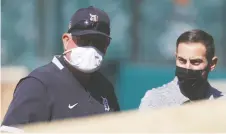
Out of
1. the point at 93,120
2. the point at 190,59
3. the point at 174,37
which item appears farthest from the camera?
the point at 174,37

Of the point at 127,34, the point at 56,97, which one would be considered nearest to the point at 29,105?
the point at 56,97

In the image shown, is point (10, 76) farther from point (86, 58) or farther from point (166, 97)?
point (166, 97)

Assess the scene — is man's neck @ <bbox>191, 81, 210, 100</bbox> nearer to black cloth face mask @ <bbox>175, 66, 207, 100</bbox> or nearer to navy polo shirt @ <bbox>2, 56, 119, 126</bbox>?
black cloth face mask @ <bbox>175, 66, 207, 100</bbox>

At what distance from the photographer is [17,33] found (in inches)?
236

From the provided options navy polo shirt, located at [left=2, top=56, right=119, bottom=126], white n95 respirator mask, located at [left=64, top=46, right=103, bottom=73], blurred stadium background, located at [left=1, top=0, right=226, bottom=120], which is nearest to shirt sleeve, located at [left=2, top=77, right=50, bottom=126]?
navy polo shirt, located at [left=2, top=56, right=119, bottom=126]

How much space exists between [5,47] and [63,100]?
3.39 m

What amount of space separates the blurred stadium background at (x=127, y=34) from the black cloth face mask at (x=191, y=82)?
7.99 feet

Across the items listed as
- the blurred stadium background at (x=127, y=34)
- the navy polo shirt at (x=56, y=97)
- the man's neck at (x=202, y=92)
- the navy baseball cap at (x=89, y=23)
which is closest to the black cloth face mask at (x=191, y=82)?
the man's neck at (x=202, y=92)

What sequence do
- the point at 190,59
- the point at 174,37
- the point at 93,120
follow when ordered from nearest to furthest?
the point at 93,120
the point at 190,59
the point at 174,37

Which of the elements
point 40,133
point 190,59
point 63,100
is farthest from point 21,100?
point 40,133

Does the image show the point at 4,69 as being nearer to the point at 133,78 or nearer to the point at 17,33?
the point at 17,33

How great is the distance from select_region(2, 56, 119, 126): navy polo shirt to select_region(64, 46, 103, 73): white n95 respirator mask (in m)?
0.06

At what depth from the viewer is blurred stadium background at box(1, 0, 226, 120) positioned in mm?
5766

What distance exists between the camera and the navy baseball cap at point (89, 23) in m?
3.00
